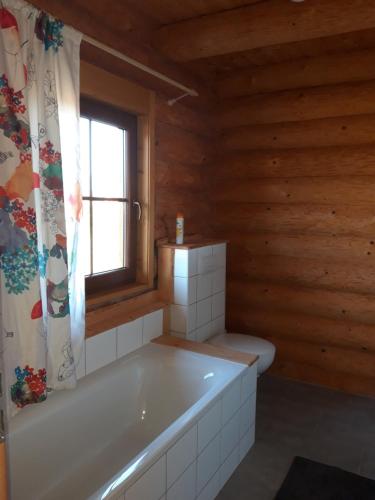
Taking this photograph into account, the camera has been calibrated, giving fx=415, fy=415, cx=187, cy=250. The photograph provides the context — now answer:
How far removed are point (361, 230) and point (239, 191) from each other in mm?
1006

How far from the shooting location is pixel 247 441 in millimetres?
2424

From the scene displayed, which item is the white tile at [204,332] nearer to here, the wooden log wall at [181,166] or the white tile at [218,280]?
the white tile at [218,280]

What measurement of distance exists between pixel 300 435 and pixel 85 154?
7.06 ft

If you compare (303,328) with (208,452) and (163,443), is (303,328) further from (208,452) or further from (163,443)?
(163,443)

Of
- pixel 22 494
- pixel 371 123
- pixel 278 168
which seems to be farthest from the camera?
pixel 278 168

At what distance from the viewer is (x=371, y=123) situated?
294 cm

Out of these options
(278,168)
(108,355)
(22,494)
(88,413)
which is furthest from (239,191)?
(22,494)

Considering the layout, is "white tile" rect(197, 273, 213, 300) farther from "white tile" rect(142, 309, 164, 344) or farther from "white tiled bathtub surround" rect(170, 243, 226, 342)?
"white tile" rect(142, 309, 164, 344)

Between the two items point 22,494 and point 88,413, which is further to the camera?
point 88,413

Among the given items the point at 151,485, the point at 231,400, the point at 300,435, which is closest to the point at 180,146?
the point at 231,400

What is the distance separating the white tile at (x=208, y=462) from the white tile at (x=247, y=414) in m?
0.31

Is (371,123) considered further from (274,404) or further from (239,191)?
(274,404)

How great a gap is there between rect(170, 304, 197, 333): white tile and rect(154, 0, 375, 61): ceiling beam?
1.62 m

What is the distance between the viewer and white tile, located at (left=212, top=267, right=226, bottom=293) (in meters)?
3.09
